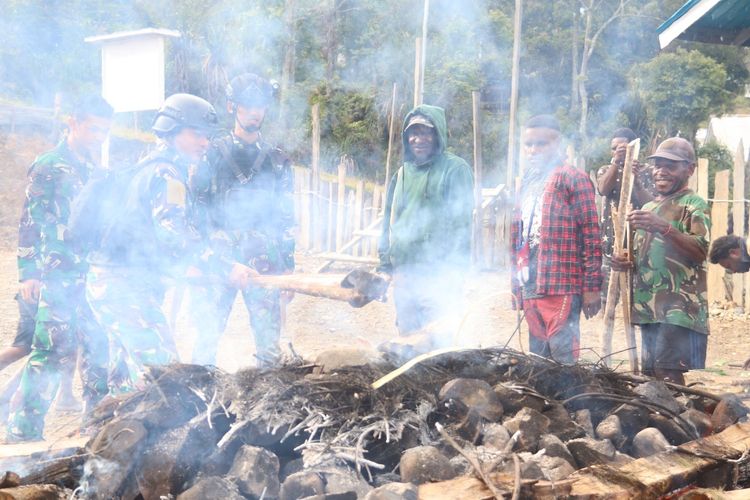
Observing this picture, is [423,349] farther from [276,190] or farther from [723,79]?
→ [723,79]

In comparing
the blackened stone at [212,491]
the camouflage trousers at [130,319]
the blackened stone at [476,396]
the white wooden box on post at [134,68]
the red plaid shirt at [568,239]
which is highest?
the white wooden box on post at [134,68]

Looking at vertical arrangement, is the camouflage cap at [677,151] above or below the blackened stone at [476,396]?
above

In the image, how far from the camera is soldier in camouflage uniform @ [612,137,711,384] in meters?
4.26

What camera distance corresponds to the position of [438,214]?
480 cm

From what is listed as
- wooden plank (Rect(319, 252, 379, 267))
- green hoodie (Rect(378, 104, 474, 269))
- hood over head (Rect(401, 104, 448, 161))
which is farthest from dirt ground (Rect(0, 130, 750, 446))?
hood over head (Rect(401, 104, 448, 161))

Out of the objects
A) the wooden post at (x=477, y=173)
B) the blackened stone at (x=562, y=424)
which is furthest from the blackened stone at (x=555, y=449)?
the wooden post at (x=477, y=173)

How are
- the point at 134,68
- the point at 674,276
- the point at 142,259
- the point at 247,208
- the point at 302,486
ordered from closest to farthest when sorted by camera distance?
1. the point at 302,486
2. the point at 142,259
3. the point at 674,276
4. the point at 247,208
5. the point at 134,68

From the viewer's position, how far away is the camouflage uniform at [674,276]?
4305mm

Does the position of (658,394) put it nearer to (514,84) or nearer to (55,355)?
(55,355)


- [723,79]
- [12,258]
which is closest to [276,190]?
[12,258]

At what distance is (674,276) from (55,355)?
3903mm

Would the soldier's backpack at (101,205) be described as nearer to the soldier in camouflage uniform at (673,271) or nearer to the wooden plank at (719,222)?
the soldier in camouflage uniform at (673,271)

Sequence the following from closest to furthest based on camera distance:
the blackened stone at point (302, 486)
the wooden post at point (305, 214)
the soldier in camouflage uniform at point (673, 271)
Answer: the blackened stone at point (302, 486) → the soldier in camouflage uniform at point (673, 271) → the wooden post at point (305, 214)

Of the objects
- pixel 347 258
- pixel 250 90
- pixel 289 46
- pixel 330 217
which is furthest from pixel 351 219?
pixel 250 90
